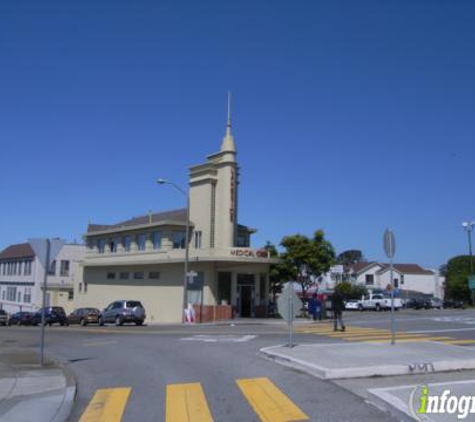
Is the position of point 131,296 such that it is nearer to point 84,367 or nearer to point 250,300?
point 250,300

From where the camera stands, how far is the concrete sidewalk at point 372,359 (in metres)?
12.1

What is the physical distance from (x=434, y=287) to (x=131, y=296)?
2681 inches

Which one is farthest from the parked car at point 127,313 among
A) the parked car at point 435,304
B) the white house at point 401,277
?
the white house at point 401,277

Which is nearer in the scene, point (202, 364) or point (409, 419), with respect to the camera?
point (409, 419)

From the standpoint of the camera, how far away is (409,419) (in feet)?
26.8

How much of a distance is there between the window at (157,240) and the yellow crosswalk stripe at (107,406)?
36.0 metres

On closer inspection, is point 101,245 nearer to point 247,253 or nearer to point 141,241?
point 141,241

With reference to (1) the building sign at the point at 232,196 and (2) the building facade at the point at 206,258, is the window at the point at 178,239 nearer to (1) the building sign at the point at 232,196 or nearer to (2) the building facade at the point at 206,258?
(2) the building facade at the point at 206,258

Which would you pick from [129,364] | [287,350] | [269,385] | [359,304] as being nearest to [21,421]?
[269,385]

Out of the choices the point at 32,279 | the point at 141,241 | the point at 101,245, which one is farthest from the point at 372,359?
the point at 32,279

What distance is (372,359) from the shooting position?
13.6 metres

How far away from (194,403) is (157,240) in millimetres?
38639

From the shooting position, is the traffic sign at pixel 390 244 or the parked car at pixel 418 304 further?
the parked car at pixel 418 304

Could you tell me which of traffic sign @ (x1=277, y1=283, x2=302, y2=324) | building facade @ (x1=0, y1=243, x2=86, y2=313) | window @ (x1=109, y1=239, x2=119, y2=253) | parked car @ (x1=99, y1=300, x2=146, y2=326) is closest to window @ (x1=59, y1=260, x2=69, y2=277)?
building facade @ (x1=0, y1=243, x2=86, y2=313)
